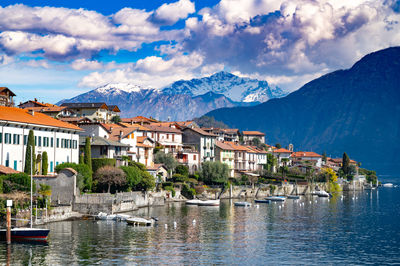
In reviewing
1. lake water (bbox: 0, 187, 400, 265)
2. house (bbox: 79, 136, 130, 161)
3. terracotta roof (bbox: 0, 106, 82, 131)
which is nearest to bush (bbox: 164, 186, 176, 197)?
house (bbox: 79, 136, 130, 161)

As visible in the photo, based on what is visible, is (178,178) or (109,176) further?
(178,178)

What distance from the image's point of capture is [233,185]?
147 m

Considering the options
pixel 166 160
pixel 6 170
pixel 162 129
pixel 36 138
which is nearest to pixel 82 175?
pixel 36 138

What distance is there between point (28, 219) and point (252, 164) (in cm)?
12385

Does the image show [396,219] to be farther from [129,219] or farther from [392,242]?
[129,219]

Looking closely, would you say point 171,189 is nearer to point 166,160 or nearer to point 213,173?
point 166,160

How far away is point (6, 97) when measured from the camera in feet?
466

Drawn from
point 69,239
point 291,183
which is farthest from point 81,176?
point 291,183

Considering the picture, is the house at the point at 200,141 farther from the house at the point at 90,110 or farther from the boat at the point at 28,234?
the boat at the point at 28,234

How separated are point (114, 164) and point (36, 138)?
19.8 m

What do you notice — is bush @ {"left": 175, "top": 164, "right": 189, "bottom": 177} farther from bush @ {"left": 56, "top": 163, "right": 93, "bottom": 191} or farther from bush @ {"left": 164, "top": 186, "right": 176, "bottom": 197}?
bush @ {"left": 56, "top": 163, "right": 93, "bottom": 191}

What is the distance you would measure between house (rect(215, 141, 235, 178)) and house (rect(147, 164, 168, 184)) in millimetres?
36390

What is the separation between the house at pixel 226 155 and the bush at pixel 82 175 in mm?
76363

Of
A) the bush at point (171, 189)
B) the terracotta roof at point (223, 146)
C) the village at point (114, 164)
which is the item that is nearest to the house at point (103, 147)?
the village at point (114, 164)
